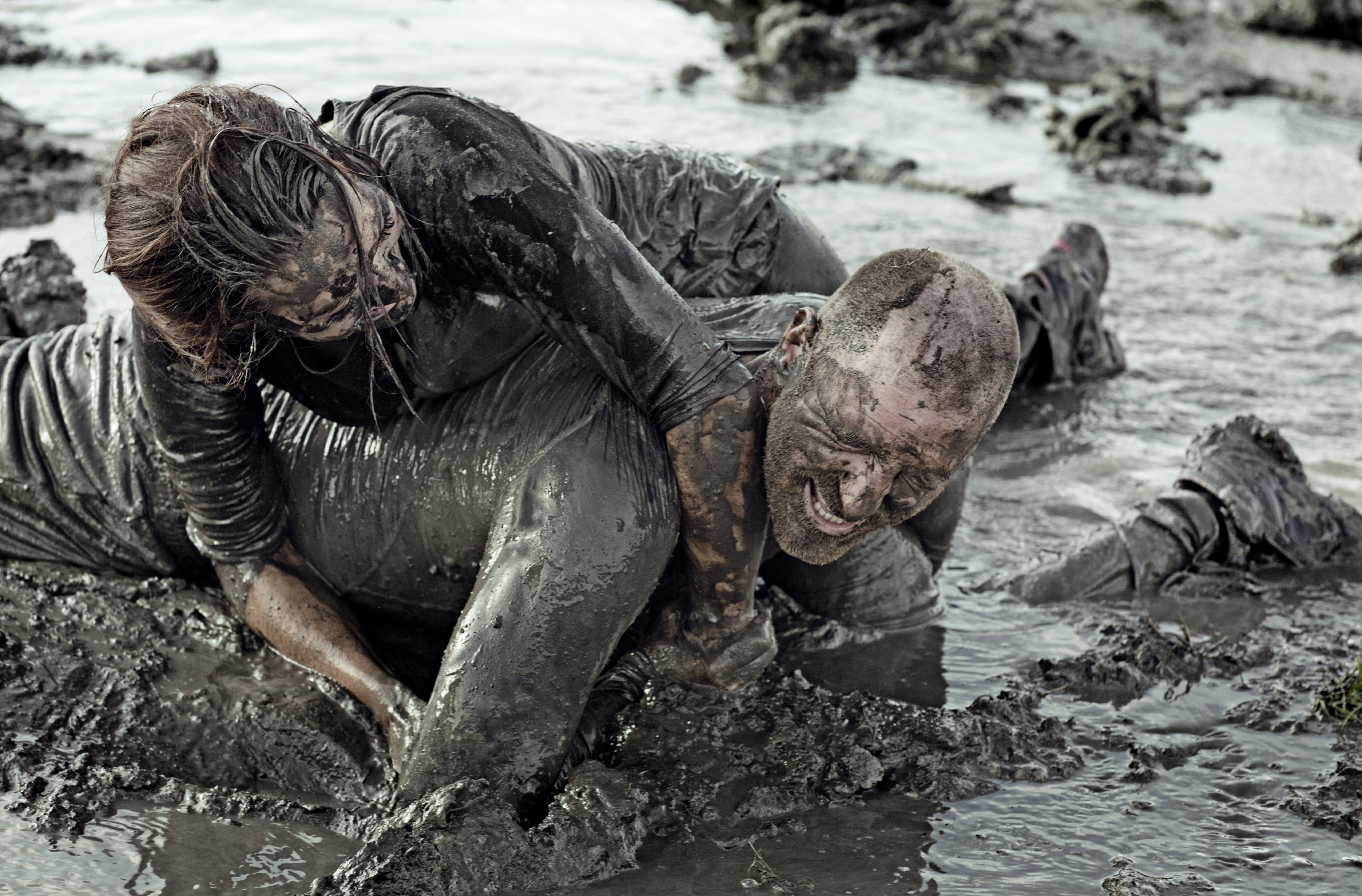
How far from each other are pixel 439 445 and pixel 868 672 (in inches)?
49.9

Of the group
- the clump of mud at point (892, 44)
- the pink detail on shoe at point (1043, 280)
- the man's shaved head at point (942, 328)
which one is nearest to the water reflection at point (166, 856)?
the man's shaved head at point (942, 328)

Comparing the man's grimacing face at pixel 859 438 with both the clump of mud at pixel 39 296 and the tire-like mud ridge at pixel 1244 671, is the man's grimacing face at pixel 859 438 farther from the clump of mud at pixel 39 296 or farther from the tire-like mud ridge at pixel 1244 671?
the clump of mud at pixel 39 296

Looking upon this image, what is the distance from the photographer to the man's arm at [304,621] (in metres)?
3.11

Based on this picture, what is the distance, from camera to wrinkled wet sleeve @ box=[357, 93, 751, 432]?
2.70 meters

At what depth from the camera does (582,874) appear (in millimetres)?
2686

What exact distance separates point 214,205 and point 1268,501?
10.7 feet

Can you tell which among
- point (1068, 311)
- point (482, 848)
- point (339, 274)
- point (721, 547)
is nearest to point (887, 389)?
point (721, 547)

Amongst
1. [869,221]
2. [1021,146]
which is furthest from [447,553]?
[1021,146]

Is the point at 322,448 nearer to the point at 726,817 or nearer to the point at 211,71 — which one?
the point at 726,817

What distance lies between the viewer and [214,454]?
301cm

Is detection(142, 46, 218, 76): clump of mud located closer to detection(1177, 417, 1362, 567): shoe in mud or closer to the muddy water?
the muddy water

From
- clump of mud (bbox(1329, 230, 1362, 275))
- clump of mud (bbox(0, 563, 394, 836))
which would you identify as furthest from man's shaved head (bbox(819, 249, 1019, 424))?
clump of mud (bbox(1329, 230, 1362, 275))

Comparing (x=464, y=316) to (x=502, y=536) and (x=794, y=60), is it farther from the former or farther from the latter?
(x=794, y=60)

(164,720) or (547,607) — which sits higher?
(547,607)
